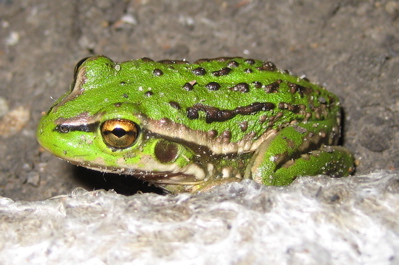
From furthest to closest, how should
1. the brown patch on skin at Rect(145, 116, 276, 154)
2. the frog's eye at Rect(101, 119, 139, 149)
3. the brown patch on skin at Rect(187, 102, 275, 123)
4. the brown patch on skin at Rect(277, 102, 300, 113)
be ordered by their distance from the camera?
the brown patch on skin at Rect(277, 102, 300, 113) < the brown patch on skin at Rect(187, 102, 275, 123) < the brown patch on skin at Rect(145, 116, 276, 154) < the frog's eye at Rect(101, 119, 139, 149)

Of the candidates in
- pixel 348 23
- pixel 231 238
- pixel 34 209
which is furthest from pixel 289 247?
pixel 348 23

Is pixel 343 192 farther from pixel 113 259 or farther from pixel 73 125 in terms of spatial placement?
pixel 73 125

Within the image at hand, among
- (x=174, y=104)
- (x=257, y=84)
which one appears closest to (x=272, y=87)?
(x=257, y=84)

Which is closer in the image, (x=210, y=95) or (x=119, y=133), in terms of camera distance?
(x=119, y=133)

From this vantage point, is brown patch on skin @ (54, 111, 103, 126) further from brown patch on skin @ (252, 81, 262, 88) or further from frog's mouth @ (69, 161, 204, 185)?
brown patch on skin @ (252, 81, 262, 88)

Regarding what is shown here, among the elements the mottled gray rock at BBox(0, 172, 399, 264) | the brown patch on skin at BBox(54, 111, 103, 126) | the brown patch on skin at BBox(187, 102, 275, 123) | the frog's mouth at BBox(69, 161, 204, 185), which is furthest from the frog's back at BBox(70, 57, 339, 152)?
the mottled gray rock at BBox(0, 172, 399, 264)

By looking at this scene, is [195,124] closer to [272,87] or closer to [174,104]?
[174,104]
